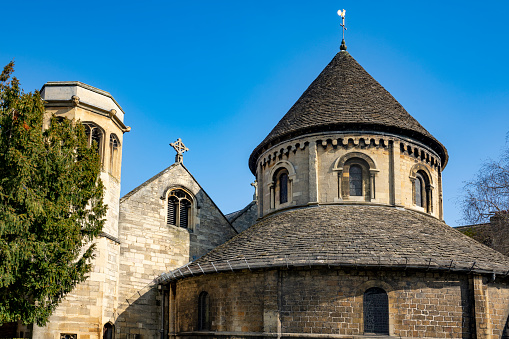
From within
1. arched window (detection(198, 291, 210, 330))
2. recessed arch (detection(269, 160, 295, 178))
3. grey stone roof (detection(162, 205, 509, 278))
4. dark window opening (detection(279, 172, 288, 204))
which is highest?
recessed arch (detection(269, 160, 295, 178))

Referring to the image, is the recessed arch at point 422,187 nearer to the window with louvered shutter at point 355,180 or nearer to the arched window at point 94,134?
the window with louvered shutter at point 355,180

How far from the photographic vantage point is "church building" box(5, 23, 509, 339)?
19047 millimetres

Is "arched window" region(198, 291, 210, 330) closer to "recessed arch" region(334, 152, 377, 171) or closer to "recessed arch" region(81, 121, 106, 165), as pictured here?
"recessed arch" region(81, 121, 106, 165)

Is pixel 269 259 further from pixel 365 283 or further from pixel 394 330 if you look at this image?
pixel 394 330

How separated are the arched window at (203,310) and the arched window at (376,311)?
6209mm

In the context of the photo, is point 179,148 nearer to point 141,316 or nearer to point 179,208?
point 179,208

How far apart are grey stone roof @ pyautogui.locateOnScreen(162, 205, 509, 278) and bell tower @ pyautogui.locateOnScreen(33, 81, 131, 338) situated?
9.78 feet

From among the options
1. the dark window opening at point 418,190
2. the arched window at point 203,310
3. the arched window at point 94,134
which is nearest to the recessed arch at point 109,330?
the arched window at point 203,310

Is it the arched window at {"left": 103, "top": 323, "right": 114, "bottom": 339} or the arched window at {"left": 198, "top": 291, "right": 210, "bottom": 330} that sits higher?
the arched window at {"left": 198, "top": 291, "right": 210, "bottom": 330}

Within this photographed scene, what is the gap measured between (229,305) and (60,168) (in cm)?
781

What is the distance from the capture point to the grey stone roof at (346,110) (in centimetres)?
2486

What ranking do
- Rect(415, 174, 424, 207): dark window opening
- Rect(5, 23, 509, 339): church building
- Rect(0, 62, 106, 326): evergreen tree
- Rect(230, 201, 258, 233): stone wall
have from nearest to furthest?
1. Rect(0, 62, 106, 326): evergreen tree
2. Rect(5, 23, 509, 339): church building
3. Rect(415, 174, 424, 207): dark window opening
4. Rect(230, 201, 258, 233): stone wall

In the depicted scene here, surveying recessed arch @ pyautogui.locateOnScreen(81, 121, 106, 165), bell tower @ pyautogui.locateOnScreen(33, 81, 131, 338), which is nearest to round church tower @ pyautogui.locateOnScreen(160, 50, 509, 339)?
bell tower @ pyautogui.locateOnScreen(33, 81, 131, 338)

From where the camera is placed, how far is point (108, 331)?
77.5ft
